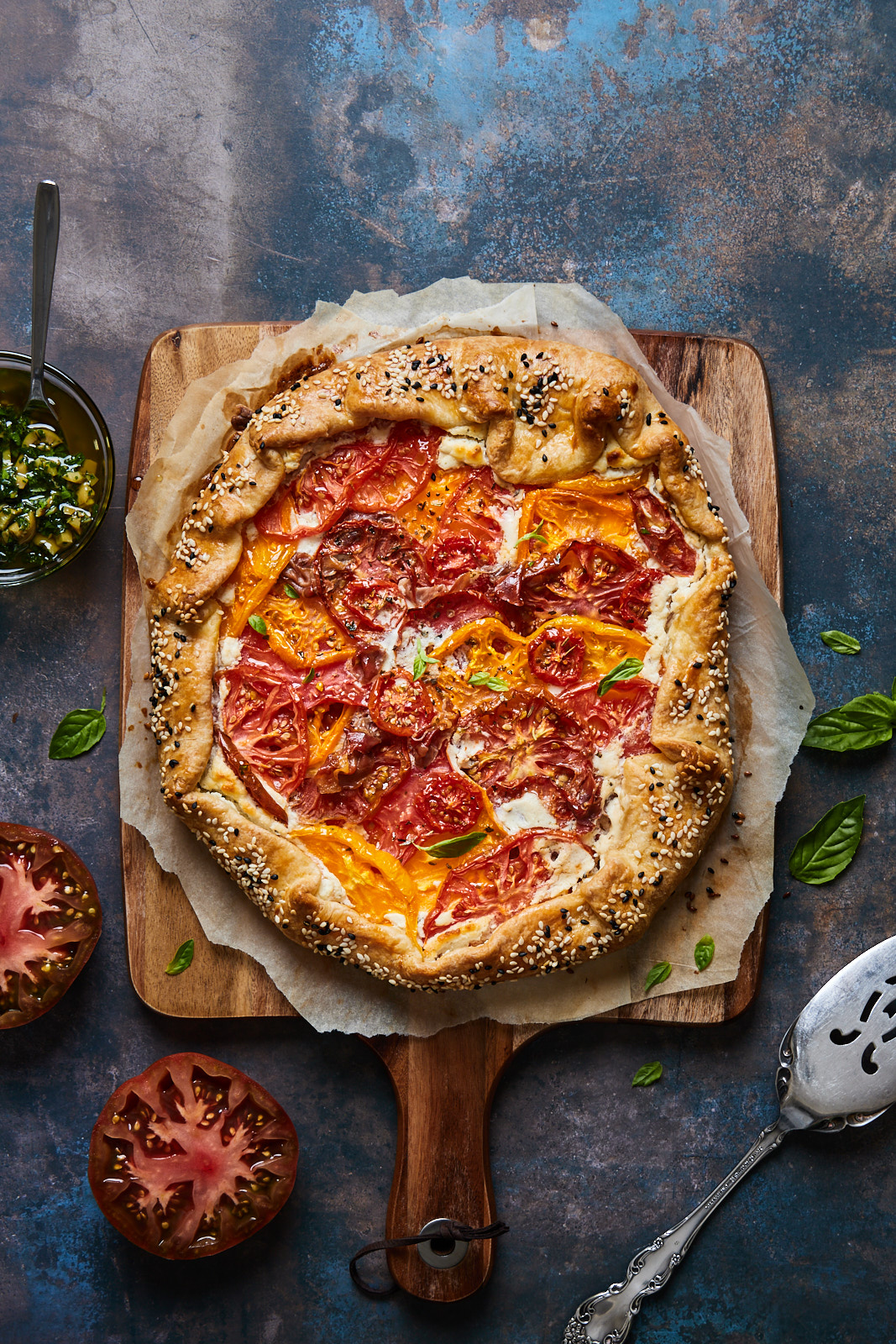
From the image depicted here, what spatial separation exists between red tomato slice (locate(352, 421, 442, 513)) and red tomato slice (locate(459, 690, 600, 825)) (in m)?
1.01

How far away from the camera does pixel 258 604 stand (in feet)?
12.8

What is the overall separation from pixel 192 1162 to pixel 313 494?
10.00ft

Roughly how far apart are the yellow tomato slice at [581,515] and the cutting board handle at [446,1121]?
7.24 feet

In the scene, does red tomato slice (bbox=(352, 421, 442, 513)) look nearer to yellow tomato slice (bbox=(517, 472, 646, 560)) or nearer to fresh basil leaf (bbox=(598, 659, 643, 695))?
yellow tomato slice (bbox=(517, 472, 646, 560))

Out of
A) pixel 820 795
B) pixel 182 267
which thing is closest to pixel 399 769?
pixel 820 795

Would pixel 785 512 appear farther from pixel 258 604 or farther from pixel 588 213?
pixel 258 604

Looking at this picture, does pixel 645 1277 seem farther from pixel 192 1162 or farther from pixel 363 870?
pixel 363 870

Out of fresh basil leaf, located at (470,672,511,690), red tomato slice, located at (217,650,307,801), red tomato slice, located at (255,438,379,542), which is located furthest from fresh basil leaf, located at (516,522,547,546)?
red tomato slice, located at (217,650,307,801)

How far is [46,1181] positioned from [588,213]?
5.38 metres

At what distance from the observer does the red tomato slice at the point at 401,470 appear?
3.87m

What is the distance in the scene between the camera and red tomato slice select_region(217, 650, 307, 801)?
383cm

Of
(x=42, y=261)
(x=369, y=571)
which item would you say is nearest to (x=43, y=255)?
(x=42, y=261)

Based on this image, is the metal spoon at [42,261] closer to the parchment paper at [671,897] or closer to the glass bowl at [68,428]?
the glass bowl at [68,428]

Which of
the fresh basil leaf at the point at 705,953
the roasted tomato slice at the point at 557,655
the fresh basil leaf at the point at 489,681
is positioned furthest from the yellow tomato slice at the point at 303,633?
the fresh basil leaf at the point at 705,953
